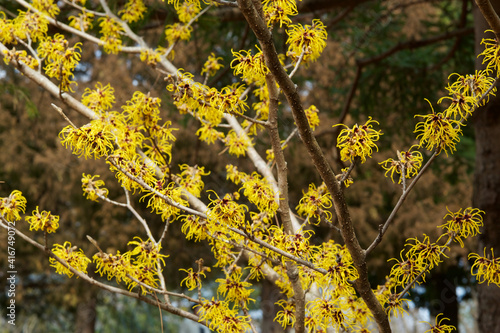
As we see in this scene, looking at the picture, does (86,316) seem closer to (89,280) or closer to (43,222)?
(89,280)

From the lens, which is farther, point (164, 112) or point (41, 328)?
point (41, 328)

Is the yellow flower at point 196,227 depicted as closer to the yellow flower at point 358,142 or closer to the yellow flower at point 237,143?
the yellow flower at point 358,142

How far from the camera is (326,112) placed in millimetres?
9406

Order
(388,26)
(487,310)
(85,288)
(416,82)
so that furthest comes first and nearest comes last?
(85,288) < (388,26) < (416,82) < (487,310)

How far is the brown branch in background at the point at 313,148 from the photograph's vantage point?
1893 millimetres

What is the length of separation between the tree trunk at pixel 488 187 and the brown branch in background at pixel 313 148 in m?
2.56

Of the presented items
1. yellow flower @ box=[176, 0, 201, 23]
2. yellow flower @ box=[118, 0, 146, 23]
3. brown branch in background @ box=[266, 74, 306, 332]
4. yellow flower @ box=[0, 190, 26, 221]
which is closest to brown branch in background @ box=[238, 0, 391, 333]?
brown branch in background @ box=[266, 74, 306, 332]

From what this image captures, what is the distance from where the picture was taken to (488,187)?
4629 millimetres

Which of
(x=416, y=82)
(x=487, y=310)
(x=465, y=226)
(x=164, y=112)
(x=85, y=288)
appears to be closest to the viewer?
(x=465, y=226)

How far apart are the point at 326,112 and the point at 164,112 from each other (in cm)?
283

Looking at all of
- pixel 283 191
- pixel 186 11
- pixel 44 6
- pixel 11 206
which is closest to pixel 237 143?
pixel 283 191

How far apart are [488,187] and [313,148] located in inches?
125

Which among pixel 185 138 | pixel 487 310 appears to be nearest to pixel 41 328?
pixel 185 138

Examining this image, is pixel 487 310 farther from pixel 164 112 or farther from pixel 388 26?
pixel 164 112
